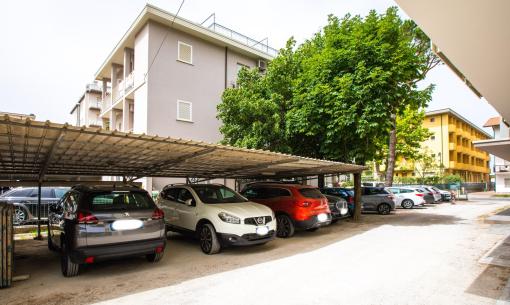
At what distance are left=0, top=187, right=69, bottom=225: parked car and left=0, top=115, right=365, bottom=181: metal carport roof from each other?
230 cm

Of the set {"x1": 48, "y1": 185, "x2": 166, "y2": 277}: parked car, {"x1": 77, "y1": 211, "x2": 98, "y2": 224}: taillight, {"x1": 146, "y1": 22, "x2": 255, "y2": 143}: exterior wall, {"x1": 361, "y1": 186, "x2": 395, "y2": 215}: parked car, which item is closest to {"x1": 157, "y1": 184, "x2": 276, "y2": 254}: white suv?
{"x1": 48, "y1": 185, "x2": 166, "y2": 277}: parked car

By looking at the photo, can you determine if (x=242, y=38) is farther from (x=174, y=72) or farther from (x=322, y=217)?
(x=322, y=217)

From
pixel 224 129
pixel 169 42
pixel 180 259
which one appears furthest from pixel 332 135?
pixel 169 42

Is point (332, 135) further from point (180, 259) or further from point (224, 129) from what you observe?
point (180, 259)

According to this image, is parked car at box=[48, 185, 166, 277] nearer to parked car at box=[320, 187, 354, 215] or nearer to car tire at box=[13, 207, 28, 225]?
car tire at box=[13, 207, 28, 225]

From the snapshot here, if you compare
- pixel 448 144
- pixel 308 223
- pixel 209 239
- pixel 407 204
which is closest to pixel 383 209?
pixel 407 204

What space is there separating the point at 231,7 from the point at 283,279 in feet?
21.7

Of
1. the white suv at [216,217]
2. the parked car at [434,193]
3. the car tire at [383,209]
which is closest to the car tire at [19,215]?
the white suv at [216,217]

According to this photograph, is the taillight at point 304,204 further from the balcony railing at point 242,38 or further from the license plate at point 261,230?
the balcony railing at point 242,38

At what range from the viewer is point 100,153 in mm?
7844

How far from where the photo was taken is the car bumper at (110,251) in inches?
220

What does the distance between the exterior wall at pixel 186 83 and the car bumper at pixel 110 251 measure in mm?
11401

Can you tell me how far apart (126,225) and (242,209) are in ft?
9.57

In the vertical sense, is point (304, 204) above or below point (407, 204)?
above
